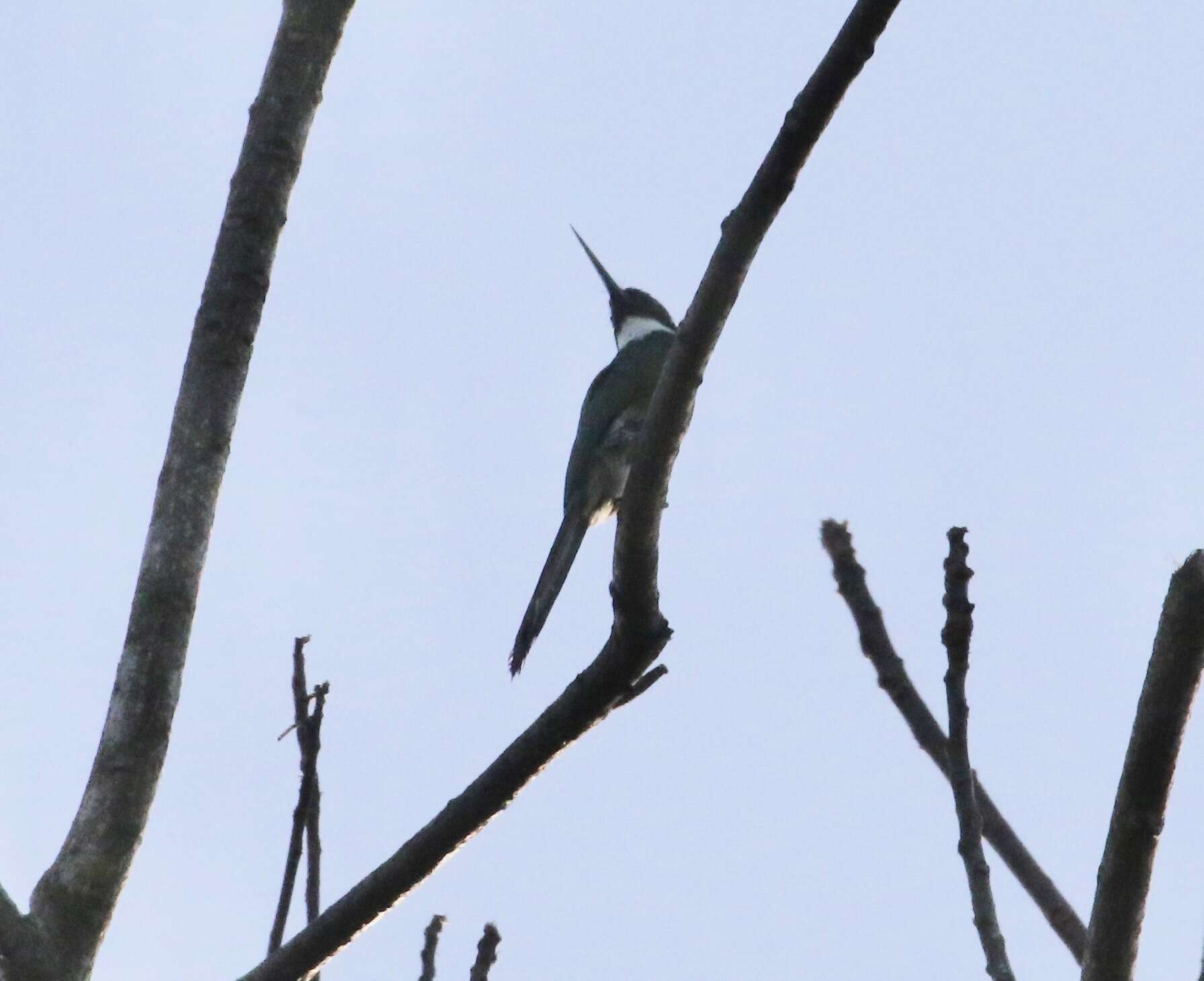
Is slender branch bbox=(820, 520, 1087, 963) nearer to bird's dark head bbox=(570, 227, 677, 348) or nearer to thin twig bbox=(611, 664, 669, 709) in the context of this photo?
thin twig bbox=(611, 664, 669, 709)

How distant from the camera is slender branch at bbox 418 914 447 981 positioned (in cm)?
286

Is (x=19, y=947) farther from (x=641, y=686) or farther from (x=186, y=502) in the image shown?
(x=641, y=686)

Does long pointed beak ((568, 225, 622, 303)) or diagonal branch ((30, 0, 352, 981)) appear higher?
long pointed beak ((568, 225, 622, 303))

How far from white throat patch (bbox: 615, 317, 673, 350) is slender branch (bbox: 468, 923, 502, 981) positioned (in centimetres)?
729

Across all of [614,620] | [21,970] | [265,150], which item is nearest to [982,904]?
[614,620]

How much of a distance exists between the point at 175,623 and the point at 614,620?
72 centimetres

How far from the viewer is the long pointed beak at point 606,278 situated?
417 inches

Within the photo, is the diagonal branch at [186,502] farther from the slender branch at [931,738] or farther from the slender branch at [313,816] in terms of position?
the slender branch at [931,738]

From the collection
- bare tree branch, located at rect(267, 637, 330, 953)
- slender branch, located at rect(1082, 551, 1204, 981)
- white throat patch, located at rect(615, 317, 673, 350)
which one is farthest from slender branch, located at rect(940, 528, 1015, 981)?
white throat patch, located at rect(615, 317, 673, 350)

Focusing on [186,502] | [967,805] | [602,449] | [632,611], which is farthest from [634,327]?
[967,805]

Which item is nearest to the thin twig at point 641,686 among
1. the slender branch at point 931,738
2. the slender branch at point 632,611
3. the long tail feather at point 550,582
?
the slender branch at point 632,611

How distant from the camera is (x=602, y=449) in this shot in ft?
23.4

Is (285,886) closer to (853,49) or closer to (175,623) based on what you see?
(175,623)

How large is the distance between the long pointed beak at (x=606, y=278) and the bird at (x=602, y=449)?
2099mm
